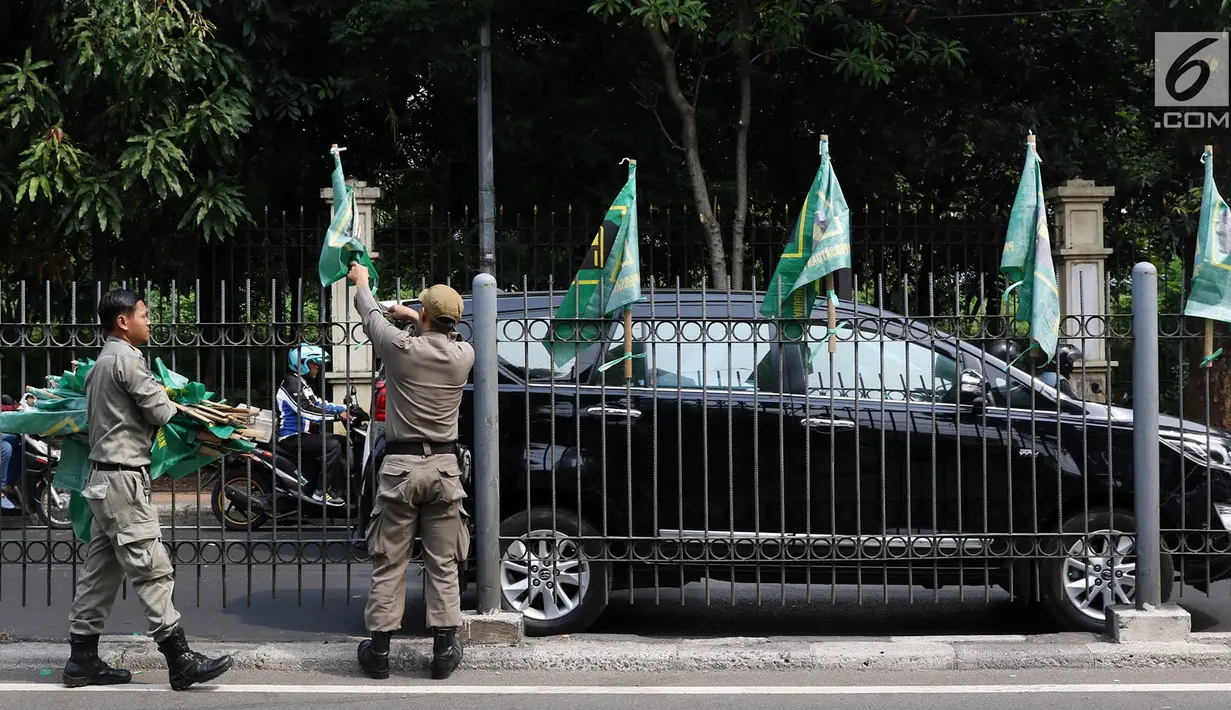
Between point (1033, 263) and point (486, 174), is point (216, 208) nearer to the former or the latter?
point (486, 174)

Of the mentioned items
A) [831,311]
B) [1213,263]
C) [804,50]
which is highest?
[804,50]

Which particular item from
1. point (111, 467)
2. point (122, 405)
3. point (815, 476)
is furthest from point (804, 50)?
point (111, 467)

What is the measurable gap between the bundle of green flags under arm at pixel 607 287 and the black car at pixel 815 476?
108mm

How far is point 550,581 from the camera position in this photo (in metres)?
7.11

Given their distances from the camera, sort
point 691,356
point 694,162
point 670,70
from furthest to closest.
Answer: point 670,70 → point 694,162 → point 691,356

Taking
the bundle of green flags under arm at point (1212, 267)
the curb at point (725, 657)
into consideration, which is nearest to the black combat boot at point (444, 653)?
the curb at point (725, 657)

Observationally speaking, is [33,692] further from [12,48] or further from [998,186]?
[998,186]

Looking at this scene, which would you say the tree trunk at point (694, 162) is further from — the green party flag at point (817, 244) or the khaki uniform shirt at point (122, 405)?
the khaki uniform shirt at point (122, 405)

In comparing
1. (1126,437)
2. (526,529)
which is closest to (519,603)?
(526,529)

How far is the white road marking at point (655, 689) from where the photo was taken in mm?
6094

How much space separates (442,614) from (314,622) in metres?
1.96

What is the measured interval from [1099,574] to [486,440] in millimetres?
3198

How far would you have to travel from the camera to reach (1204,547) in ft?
23.1

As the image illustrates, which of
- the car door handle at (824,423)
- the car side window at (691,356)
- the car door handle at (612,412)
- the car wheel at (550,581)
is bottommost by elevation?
the car wheel at (550,581)
